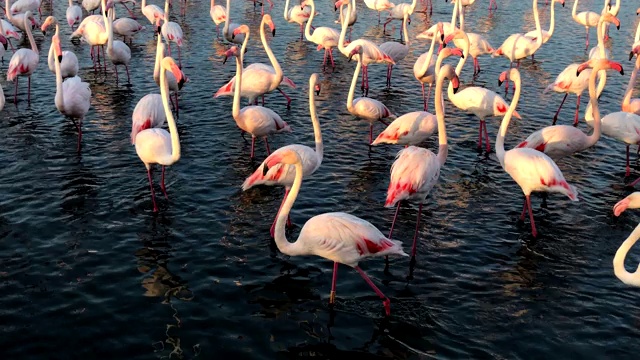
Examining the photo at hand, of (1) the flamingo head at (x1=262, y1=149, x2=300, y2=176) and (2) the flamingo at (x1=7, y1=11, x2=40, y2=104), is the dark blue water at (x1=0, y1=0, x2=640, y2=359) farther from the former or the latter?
(1) the flamingo head at (x1=262, y1=149, x2=300, y2=176)

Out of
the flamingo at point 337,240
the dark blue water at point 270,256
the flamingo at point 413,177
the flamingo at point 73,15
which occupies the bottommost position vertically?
the dark blue water at point 270,256

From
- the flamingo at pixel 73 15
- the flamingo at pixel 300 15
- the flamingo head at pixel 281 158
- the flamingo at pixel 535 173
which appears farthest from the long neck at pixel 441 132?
the flamingo at pixel 73 15

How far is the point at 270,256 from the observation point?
32.5 feet

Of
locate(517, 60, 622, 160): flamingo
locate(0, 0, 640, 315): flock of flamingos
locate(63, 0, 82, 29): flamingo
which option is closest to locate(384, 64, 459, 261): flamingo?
locate(0, 0, 640, 315): flock of flamingos

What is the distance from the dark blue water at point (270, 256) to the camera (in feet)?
25.8

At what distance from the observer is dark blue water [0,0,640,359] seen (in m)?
7.86

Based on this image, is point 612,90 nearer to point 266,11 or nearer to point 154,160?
point 154,160

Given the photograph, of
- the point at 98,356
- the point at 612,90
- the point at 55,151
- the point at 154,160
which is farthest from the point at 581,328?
the point at 612,90

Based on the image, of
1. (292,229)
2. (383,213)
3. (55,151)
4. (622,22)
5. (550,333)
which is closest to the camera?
(550,333)

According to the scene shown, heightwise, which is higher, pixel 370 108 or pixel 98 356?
pixel 370 108

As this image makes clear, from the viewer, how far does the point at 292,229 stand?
35.6 ft

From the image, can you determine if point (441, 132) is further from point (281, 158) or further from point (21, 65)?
point (21, 65)

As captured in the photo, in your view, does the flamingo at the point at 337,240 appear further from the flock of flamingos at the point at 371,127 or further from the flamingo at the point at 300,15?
the flamingo at the point at 300,15

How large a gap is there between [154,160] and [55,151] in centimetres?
392
